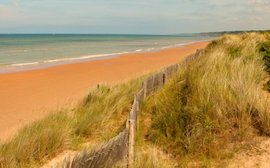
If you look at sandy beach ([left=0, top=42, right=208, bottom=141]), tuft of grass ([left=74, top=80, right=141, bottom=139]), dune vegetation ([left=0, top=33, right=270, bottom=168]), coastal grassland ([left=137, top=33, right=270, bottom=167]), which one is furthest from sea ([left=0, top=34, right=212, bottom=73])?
coastal grassland ([left=137, top=33, right=270, bottom=167])

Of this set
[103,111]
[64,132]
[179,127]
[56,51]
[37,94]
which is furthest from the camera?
[56,51]

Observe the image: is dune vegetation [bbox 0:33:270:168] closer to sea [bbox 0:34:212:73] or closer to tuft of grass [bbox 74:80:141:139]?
tuft of grass [bbox 74:80:141:139]

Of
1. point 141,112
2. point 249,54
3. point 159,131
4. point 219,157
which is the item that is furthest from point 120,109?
point 249,54

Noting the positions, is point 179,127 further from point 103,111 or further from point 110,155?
point 103,111

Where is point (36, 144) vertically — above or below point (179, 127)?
below

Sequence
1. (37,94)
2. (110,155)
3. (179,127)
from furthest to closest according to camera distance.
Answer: (37,94), (179,127), (110,155)

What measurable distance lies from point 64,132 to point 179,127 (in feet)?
5.96

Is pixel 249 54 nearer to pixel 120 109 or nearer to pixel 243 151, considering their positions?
pixel 120 109

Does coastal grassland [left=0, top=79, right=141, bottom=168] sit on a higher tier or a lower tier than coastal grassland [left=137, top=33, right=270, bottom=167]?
lower

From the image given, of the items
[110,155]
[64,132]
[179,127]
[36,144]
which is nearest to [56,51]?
[64,132]

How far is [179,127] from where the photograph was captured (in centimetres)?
527

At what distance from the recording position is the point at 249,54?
9898 millimetres

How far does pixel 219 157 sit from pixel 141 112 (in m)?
2.32

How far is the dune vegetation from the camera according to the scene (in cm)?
477
